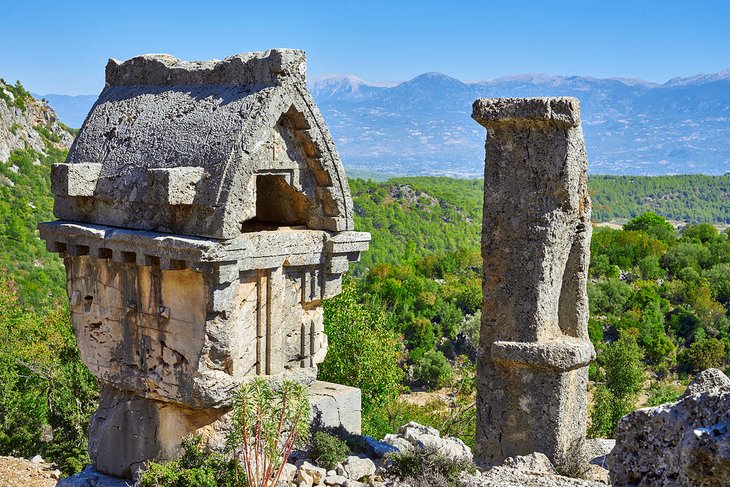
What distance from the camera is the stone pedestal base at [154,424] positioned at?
7.59m

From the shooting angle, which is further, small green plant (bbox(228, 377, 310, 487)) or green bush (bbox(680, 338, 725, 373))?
green bush (bbox(680, 338, 725, 373))

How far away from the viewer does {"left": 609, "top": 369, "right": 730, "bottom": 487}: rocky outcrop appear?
10.5 ft

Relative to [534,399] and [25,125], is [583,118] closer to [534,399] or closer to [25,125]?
[25,125]

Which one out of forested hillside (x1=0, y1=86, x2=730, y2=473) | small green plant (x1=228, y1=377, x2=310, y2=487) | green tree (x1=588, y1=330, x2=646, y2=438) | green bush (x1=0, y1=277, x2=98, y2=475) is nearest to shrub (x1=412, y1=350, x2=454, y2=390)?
forested hillside (x1=0, y1=86, x2=730, y2=473)

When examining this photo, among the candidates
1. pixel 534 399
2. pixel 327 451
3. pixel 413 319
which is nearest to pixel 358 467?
pixel 327 451

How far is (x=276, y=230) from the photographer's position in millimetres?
7918

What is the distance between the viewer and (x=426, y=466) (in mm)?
7145

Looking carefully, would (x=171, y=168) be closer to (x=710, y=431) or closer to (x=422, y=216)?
(x=710, y=431)

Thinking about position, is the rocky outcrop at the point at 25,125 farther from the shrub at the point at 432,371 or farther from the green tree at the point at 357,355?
the green tree at the point at 357,355

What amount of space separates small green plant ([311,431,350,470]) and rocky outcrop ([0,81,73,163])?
97.9ft

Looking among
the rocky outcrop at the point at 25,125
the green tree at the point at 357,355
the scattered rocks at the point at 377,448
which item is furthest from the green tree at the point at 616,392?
the rocky outcrop at the point at 25,125

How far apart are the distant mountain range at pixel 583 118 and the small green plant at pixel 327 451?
103697 millimetres

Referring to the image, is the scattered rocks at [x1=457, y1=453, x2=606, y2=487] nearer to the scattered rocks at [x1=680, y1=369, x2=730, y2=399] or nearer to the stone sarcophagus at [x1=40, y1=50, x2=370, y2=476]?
the stone sarcophagus at [x1=40, y1=50, x2=370, y2=476]

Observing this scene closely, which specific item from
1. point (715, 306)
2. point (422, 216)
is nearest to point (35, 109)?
point (422, 216)
